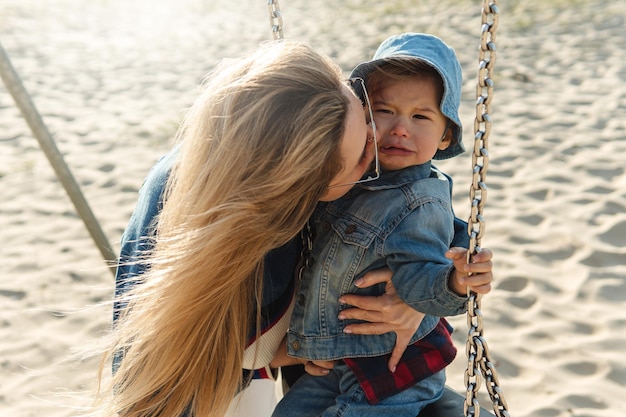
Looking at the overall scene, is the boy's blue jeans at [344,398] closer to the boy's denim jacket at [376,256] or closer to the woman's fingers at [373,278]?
the boy's denim jacket at [376,256]

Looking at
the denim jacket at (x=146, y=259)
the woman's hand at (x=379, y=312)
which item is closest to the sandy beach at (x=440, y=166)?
the denim jacket at (x=146, y=259)

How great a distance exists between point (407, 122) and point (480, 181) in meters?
0.28

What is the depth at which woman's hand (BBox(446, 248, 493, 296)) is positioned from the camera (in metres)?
1.41

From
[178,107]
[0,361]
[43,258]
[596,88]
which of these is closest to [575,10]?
[596,88]

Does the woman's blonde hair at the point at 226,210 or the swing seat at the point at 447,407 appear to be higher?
the woman's blonde hair at the point at 226,210

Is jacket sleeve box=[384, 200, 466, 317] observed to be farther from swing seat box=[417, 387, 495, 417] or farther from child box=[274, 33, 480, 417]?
swing seat box=[417, 387, 495, 417]

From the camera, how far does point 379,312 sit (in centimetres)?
164

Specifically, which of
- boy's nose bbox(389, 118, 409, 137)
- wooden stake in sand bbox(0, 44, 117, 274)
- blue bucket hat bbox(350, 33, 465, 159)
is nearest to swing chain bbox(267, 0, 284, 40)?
blue bucket hat bbox(350, 33, 465, 159)

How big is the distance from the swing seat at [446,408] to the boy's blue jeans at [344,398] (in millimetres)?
13

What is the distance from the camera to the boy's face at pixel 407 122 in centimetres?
163

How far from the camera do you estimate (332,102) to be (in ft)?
4.62

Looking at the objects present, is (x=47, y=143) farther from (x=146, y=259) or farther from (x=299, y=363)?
(x=299, y=363)

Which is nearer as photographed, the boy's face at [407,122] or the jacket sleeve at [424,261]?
the jacket sleeve at [424,261]

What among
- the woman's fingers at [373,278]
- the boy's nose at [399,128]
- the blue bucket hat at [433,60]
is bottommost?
the woman's fingers at [373,278]
